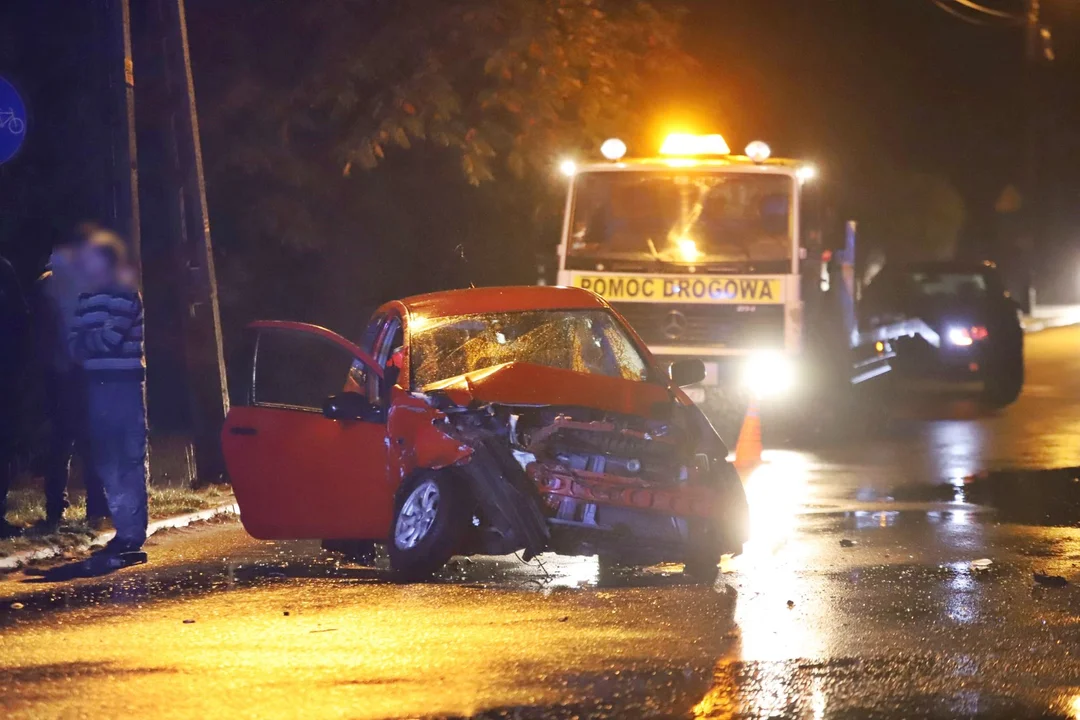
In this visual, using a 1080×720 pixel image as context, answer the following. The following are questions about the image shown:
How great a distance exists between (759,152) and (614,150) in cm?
135

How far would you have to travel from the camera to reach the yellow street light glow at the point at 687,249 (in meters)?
16.5

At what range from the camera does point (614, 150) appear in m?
16.6

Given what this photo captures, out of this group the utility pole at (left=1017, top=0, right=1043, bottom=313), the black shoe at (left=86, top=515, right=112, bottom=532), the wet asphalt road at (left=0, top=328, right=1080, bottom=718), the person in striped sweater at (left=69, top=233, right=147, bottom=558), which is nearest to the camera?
the wet asphalt road at (left=0, top=328, right=1080, bottom=718)

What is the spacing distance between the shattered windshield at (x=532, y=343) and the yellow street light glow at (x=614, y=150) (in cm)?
601

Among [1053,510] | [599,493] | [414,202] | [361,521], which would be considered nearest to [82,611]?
[361,521]

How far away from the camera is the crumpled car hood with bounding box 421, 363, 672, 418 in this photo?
9.29 meters

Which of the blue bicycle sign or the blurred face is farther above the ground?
the blue bicycle sign

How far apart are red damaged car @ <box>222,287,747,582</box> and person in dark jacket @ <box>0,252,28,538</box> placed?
1440mm

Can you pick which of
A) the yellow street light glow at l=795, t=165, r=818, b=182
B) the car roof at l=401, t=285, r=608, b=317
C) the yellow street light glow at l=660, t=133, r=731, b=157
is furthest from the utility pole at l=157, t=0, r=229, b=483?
the yellow street light glow at l=795, t=165, r=818, b=182

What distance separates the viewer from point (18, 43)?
17.1 meters

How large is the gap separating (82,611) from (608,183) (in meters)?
9.06

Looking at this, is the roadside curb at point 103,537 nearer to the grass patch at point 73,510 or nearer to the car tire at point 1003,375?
the grass patch at point 73,510

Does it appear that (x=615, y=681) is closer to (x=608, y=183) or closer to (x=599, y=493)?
(x=599, y=493)

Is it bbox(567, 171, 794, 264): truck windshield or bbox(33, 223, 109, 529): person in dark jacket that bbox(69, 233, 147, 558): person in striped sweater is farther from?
bbox(567, 171, 794, 264): truck windshield
